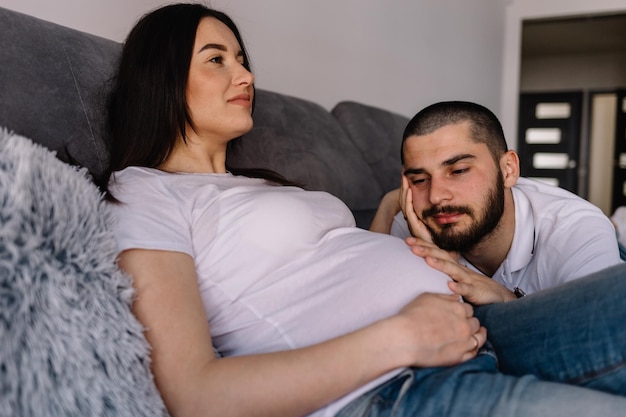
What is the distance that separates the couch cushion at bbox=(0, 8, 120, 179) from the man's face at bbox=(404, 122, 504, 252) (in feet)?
2.39

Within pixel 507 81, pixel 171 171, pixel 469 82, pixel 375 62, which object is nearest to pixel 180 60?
pixel 171 171

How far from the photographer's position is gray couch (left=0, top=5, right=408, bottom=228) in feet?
3.11

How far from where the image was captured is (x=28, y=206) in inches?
24.7

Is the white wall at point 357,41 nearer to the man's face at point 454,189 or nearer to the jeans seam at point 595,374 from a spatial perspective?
the man's face at point 454,189

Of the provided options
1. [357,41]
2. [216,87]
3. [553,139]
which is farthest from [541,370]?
[553,139]

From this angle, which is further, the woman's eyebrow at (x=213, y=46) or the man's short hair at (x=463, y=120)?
the man's short hair at (x=463, y=120)

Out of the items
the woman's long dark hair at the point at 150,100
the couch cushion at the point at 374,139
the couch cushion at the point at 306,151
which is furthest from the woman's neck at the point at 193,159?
the couch cushion at the point at 374,139

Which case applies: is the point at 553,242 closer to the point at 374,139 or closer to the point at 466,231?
the point at 466,231

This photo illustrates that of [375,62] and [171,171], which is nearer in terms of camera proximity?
[171,171]

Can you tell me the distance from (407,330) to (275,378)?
19cm

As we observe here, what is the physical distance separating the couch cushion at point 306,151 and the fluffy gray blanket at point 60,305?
2.74ft

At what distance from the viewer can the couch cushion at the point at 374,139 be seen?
7.72 ft

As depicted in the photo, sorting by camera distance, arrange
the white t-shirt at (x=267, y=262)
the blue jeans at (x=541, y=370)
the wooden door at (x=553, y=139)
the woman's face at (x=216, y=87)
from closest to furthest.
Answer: the blue jeans at (x=541, y=370) → the white t-shirt at (x=267, y=262) → the woman's face at (x=216, y=87) → the wooden door at (x=553, y=139)

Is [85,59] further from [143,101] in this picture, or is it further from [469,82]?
[469,82]
